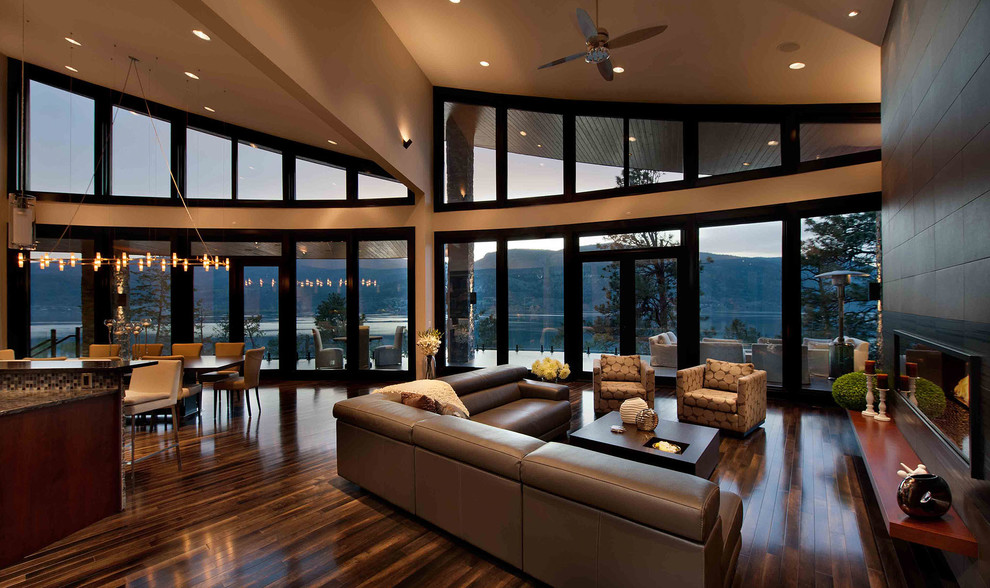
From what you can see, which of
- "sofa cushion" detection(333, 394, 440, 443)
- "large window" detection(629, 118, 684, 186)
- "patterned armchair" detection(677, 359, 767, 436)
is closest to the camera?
"sofa cushion" detection(333, 394, 440, 443)

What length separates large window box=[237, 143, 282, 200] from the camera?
27.8 ft

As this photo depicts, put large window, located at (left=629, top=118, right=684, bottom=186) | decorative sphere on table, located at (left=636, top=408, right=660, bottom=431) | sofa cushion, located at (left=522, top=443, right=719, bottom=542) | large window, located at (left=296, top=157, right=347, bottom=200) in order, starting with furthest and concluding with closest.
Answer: large window, located at (left=296, top=157, right=347, bottom=200) < large window, located at (left=629, top=118, right=684, bottom=186) < decorative sphere on table, located at (left=636, top=408, right=660, bottom=431) < sofa cushion, located at (left=522, top=443, right=719, bottom=542)

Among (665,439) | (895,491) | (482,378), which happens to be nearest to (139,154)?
(482,378)

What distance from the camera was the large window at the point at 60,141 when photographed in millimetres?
7559

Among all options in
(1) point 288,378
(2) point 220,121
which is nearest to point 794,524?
(1) point 288,378

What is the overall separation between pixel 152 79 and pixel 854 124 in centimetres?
1016

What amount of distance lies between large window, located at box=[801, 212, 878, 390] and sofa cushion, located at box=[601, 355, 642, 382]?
2.55 metres

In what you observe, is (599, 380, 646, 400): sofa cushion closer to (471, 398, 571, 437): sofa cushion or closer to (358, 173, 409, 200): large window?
(471, 398, 571, 437): sofa cushion

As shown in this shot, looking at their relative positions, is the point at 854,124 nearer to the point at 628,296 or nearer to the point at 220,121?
the point at 628,296

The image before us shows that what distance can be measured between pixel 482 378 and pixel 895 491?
3221 millimetres

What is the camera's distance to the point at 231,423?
5.42 metres

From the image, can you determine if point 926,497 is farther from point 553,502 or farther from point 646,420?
point 553,502

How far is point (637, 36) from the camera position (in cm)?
371

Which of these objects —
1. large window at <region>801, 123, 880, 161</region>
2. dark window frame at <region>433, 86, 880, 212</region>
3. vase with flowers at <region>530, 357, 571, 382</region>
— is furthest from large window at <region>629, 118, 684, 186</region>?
vase with flowers at <region>530, 357, 571, 382</region>
